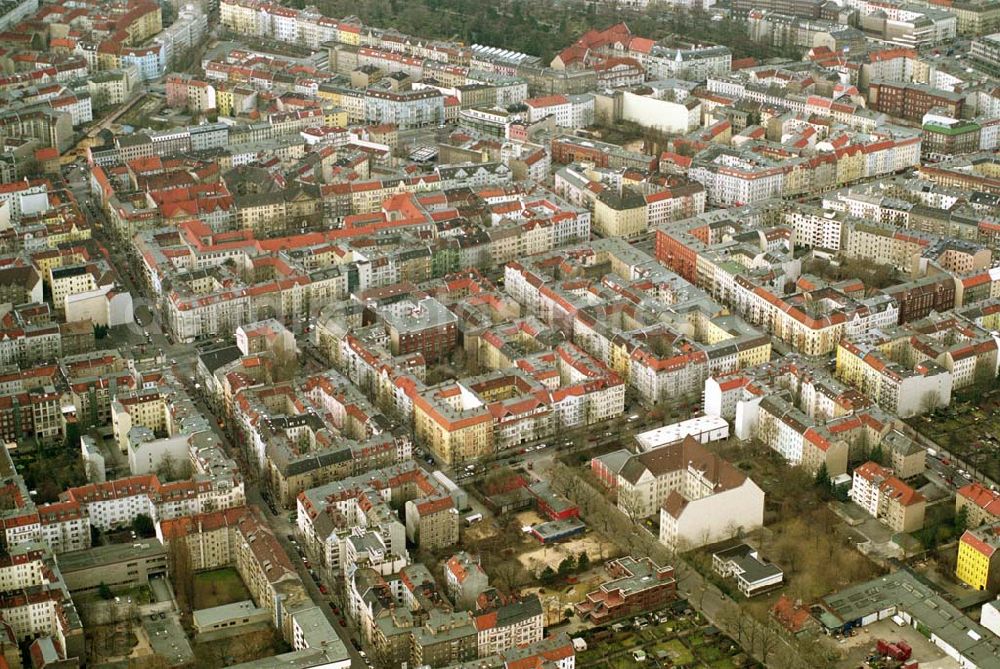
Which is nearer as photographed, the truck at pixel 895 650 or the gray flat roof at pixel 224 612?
the truck at pixel 895 650

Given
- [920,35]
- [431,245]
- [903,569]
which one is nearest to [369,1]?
[920,35]

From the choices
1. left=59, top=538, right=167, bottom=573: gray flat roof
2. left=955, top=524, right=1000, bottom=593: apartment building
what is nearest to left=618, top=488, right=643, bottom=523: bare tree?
left=955, top=524, right=1000, bottom=593: apartment building

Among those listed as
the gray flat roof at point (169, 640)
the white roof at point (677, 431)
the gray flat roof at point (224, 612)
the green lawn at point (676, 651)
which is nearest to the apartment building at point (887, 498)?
the white roof at point (677, 431)

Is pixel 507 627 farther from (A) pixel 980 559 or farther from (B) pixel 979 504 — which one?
(B) pixel 979 504

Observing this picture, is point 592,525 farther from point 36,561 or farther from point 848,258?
point 848,258

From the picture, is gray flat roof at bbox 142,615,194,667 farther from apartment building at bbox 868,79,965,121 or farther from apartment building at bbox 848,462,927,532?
apartment building at bbox 868,79,965,121

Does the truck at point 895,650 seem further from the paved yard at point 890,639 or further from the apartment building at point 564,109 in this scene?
the apartment building at point 564,109
